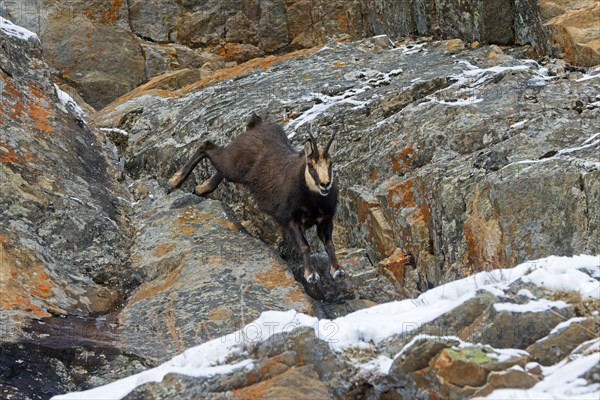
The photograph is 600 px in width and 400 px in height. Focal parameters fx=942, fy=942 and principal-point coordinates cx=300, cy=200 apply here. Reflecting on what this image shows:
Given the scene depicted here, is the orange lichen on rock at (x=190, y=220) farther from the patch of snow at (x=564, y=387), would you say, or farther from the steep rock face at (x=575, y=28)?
the patch of snow at (x=564, y=387)

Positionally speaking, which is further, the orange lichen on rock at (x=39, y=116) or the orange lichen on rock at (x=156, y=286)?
the orange lichen on rock at (x=39, y=116)

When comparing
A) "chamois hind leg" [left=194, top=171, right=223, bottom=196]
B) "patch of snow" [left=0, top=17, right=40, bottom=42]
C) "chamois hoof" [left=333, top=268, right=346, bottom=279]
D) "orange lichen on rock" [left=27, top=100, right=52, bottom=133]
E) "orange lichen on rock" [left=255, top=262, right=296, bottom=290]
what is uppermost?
"patch of snow" [left=0, top=17, right=40, bottom=42]

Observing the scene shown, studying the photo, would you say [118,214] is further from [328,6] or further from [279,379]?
[328,6]

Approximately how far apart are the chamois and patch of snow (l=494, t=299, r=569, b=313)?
4574 mm

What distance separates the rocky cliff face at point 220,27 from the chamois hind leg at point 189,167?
4532 millimetres

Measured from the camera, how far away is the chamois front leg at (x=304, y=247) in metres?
10.2

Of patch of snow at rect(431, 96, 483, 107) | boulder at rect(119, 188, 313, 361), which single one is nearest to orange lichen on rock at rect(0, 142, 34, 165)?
boulder at rect(119, 188, 313, 361)

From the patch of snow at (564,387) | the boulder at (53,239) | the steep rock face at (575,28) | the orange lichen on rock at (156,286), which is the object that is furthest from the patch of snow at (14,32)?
the patch of snow at (564,387)

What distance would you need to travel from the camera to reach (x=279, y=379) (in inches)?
208

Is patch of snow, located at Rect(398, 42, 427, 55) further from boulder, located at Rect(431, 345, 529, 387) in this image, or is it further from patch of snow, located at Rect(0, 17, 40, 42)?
boulder, located at Rect(431, 345, 529, 387)

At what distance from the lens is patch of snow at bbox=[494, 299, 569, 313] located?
5559 mm

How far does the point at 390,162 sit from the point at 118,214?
10.9ft

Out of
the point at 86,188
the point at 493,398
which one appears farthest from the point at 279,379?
the point at 86,188

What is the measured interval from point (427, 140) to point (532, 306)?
5313 millimetres
